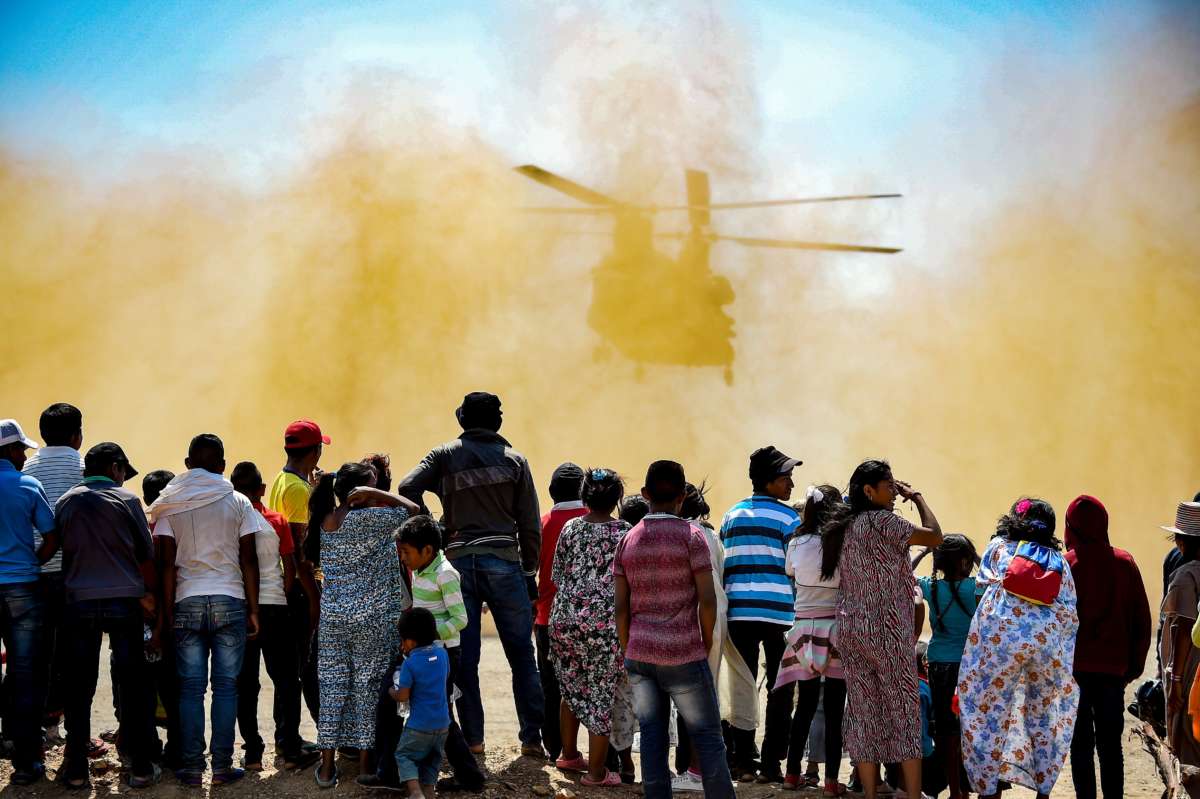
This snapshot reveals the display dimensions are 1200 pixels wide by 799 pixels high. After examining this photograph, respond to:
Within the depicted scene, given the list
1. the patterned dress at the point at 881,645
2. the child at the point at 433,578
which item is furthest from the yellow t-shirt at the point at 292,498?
the patterned dress at the point at 881,645

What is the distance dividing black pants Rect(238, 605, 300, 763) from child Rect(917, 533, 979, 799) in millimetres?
3093

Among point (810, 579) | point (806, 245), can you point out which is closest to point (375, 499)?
point (810, 579)

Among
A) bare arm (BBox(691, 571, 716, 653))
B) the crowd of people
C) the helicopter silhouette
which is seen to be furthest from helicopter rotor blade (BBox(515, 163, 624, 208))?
bare arm (BBox(691, 571, 716, 653))

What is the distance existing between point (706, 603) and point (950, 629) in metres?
1.79

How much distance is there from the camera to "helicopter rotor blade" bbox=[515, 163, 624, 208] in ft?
45.0

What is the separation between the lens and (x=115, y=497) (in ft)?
16.8

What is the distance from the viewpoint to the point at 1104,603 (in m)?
5.36

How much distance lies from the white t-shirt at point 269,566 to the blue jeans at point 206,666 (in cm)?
18

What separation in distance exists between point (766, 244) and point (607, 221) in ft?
6.54

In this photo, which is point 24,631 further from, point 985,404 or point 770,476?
point 985,404

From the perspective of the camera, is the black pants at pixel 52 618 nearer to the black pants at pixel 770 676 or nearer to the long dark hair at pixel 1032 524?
the black pants at pixel 770 676

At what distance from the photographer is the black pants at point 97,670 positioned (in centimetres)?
505

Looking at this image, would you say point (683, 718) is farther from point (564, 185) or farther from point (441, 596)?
point (564, 185)

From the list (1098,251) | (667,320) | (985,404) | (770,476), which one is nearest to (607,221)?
(667,320)
